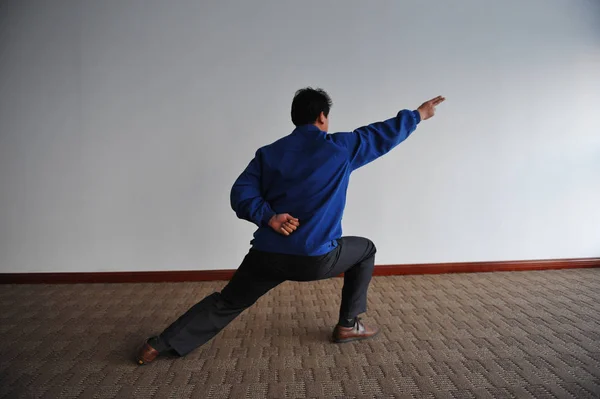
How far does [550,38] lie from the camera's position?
2949 mm

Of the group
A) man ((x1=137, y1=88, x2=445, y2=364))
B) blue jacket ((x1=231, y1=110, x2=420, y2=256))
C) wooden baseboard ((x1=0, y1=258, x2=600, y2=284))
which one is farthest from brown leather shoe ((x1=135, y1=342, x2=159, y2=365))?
wooden baseboard ((x1=0, y1=258, x2=600, y2=284))

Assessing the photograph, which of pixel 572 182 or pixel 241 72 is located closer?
pixel 241 72

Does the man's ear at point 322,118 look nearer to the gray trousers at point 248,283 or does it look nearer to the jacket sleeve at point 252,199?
the jacket sleeve at point 252,199

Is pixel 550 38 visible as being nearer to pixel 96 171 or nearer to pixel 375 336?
pixel 375 336

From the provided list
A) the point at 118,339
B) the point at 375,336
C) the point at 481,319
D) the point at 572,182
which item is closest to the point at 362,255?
the point at 375,336

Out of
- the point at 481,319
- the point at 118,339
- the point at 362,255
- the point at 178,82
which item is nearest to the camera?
the point at 362,255

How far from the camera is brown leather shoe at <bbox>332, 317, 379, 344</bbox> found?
1.85m

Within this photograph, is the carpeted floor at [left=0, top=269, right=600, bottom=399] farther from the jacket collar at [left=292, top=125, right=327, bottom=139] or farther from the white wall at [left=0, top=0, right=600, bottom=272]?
the jacket collar at [left=292, top=125, right=327, bottom=139]

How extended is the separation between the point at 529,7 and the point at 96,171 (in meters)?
3.09

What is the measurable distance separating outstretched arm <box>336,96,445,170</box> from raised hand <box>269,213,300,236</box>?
13.4 inches

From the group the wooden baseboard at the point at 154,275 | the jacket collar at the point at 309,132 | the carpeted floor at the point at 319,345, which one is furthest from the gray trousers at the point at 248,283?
the wooden baseboard at the point at 154,275

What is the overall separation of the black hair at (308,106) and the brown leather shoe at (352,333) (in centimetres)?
88

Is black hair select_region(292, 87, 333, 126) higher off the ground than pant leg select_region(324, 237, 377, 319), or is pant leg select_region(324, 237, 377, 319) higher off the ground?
black hair select_region(292, 87, 333, 126)

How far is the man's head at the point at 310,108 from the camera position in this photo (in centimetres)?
164
